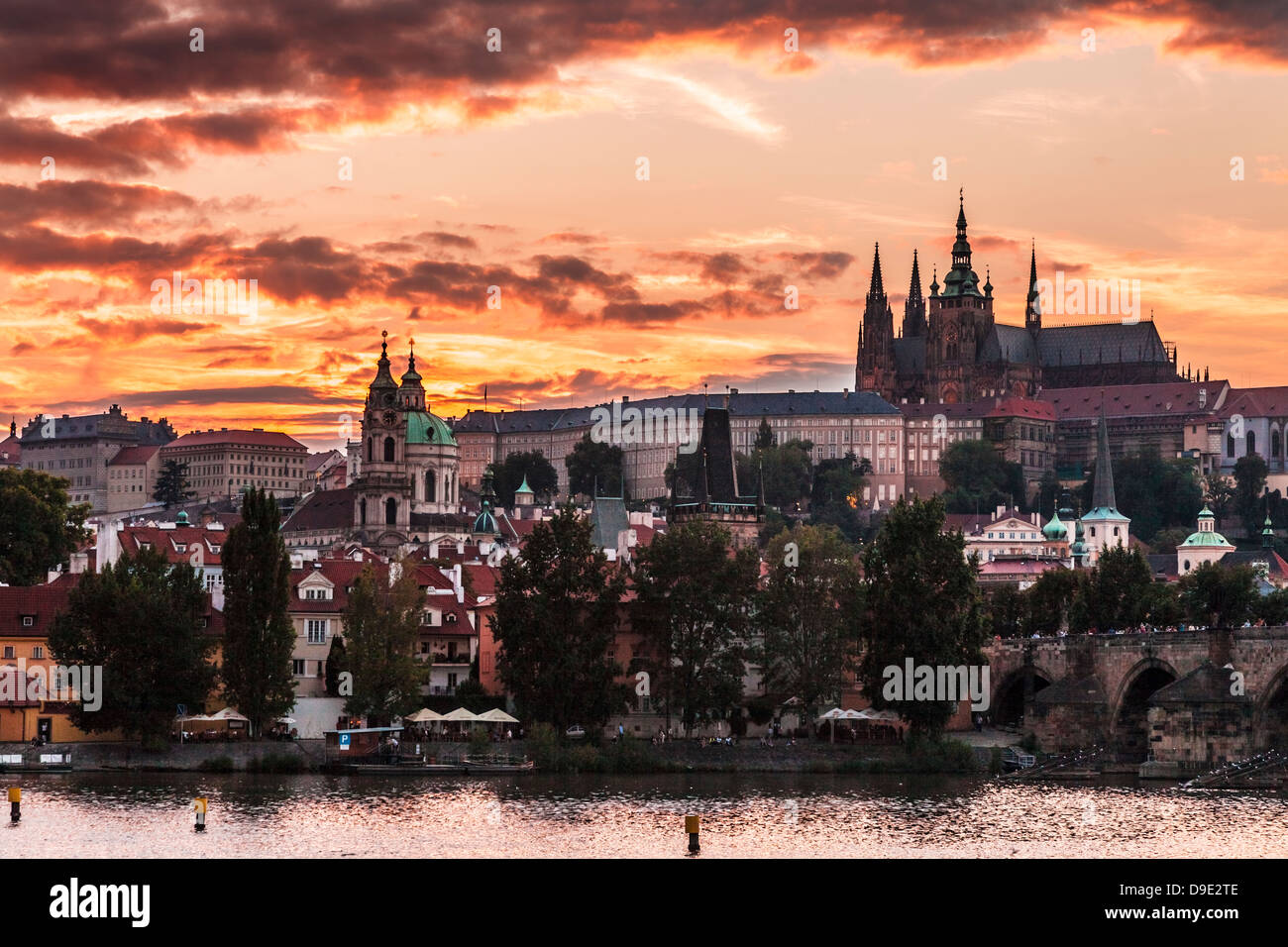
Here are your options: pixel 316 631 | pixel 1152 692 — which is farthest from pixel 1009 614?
pixel 316 631

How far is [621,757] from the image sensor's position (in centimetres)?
8044

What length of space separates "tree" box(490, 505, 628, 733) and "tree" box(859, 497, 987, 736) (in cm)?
925

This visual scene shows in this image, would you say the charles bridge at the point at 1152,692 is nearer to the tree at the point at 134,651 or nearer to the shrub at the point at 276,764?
the shrub at the point at 276,764

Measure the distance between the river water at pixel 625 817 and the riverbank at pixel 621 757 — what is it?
1.27 m

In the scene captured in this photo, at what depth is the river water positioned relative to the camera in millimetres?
56719

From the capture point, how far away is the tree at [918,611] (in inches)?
3334

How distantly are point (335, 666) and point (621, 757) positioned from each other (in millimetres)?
12501

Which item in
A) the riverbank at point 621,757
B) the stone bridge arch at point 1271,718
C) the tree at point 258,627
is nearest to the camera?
the stone bridge arch at point 1271,718

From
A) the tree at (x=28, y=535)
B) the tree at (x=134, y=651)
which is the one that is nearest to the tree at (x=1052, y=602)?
the tree at (x=134, y=651)

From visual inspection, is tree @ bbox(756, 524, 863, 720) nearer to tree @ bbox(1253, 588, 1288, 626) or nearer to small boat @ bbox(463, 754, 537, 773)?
small boat @ bbox(463, 754, 537, 773)
